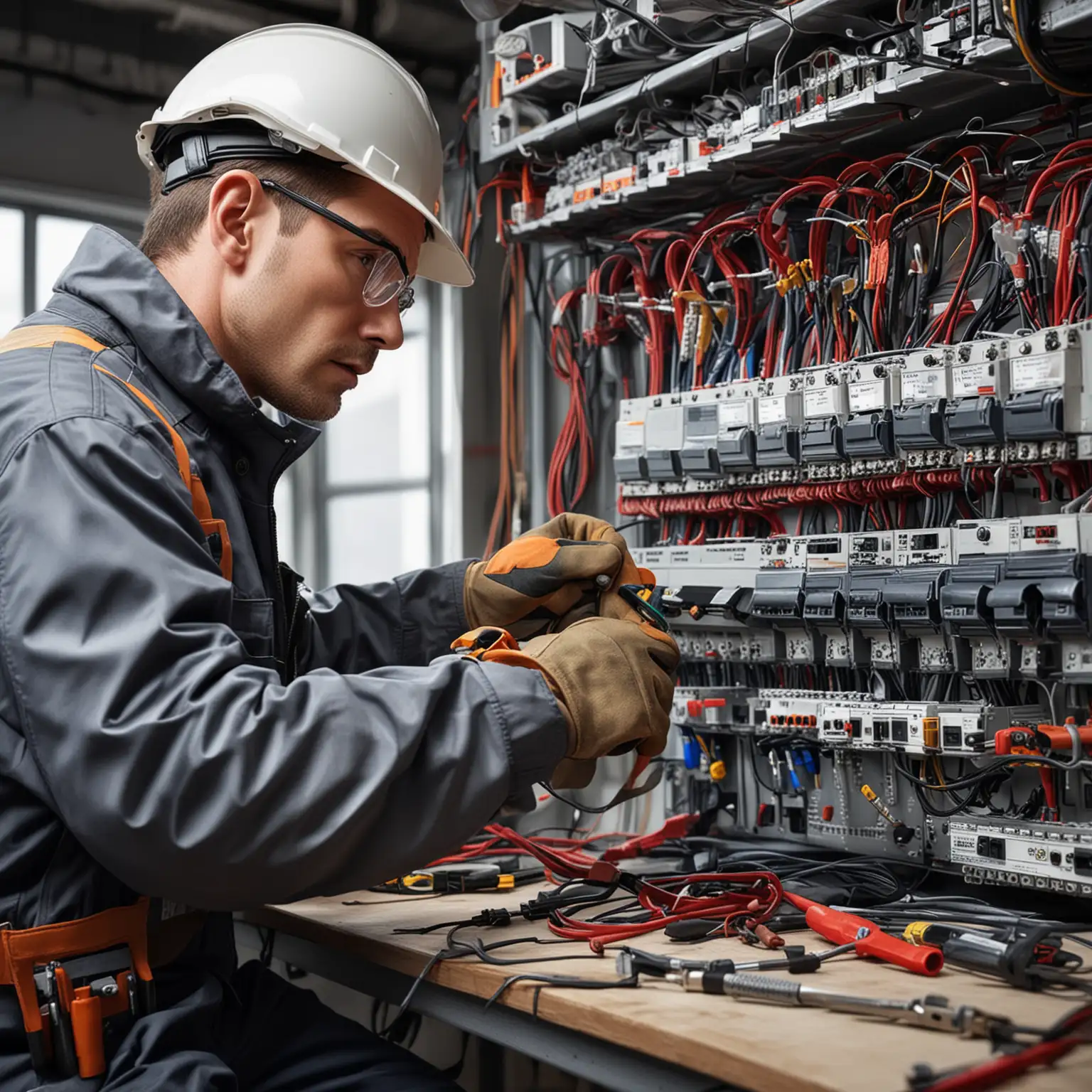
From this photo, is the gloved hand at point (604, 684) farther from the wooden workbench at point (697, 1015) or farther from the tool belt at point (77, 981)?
the tool belt at point (77, 981)

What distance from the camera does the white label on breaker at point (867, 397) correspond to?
80.6 inches

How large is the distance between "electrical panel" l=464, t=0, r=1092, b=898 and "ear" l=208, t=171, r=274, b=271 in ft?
2.63

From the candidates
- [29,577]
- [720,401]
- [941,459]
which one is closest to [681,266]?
[720,401]

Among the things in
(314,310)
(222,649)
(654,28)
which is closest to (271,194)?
(314,310)

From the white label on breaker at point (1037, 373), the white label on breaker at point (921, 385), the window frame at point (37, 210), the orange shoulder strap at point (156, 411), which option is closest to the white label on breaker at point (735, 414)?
the white label on breaker at point (921, 385)

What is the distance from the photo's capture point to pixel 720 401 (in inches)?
92.4

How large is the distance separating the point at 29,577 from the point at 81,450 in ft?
0.46

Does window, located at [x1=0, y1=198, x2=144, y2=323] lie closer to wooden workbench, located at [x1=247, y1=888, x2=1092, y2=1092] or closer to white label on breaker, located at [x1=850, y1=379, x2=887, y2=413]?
wooden workbench, located at [x1=247, y1=888, x2=1092, y2=1092]

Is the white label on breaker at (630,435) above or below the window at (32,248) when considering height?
below

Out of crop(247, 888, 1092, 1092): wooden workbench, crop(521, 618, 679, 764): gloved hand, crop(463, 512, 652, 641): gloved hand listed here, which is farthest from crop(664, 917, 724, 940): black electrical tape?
crop(463, 512, 652, 641): gloved hand

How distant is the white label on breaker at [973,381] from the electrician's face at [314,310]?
0.90 m

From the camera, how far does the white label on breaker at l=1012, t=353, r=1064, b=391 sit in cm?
179

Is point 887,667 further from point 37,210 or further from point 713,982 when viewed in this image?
point 37,210

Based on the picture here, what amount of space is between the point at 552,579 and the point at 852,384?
2.16ft
